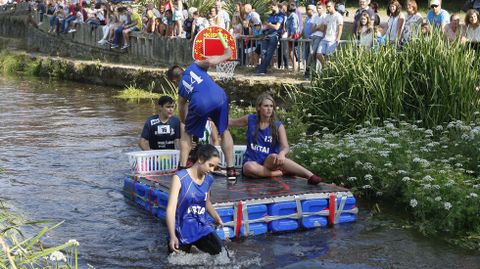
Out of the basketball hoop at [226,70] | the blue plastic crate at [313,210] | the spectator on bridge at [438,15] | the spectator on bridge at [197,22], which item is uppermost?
the spectator on bridge at [438,15]

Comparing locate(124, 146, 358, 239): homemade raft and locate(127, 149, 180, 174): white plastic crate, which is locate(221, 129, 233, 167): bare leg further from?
locate(127, 149, 180, 174): white plastic crate

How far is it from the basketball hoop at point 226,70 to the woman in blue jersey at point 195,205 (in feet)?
38.8

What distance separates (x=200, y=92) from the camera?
384 inches

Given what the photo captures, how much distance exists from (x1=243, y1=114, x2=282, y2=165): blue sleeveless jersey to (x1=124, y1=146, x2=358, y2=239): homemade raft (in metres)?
0.29

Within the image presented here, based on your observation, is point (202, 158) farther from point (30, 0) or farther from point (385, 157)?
point (30, 0)

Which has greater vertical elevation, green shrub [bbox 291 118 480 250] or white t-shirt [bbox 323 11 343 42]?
white t-shirt [bbox 323 11 343 42]

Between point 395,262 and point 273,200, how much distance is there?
1556 mm

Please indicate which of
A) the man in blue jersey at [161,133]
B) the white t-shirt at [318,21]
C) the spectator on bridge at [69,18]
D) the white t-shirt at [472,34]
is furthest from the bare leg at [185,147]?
the spectator on bridge at [69,18]

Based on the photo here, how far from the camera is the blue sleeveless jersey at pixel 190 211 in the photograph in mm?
7629

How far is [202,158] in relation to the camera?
7520 millimetres

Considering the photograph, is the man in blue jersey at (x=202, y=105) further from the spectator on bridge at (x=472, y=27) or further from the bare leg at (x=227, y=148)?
the spectator on bridge at (x=472, y=27)

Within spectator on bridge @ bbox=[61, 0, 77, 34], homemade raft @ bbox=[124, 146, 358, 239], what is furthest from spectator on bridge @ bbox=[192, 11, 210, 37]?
homemade raft @ bbox=[124, 146, 358, 239]

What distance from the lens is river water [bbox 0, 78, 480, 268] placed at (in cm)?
836

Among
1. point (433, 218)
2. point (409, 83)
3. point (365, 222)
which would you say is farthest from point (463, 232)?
point (409, 83)
